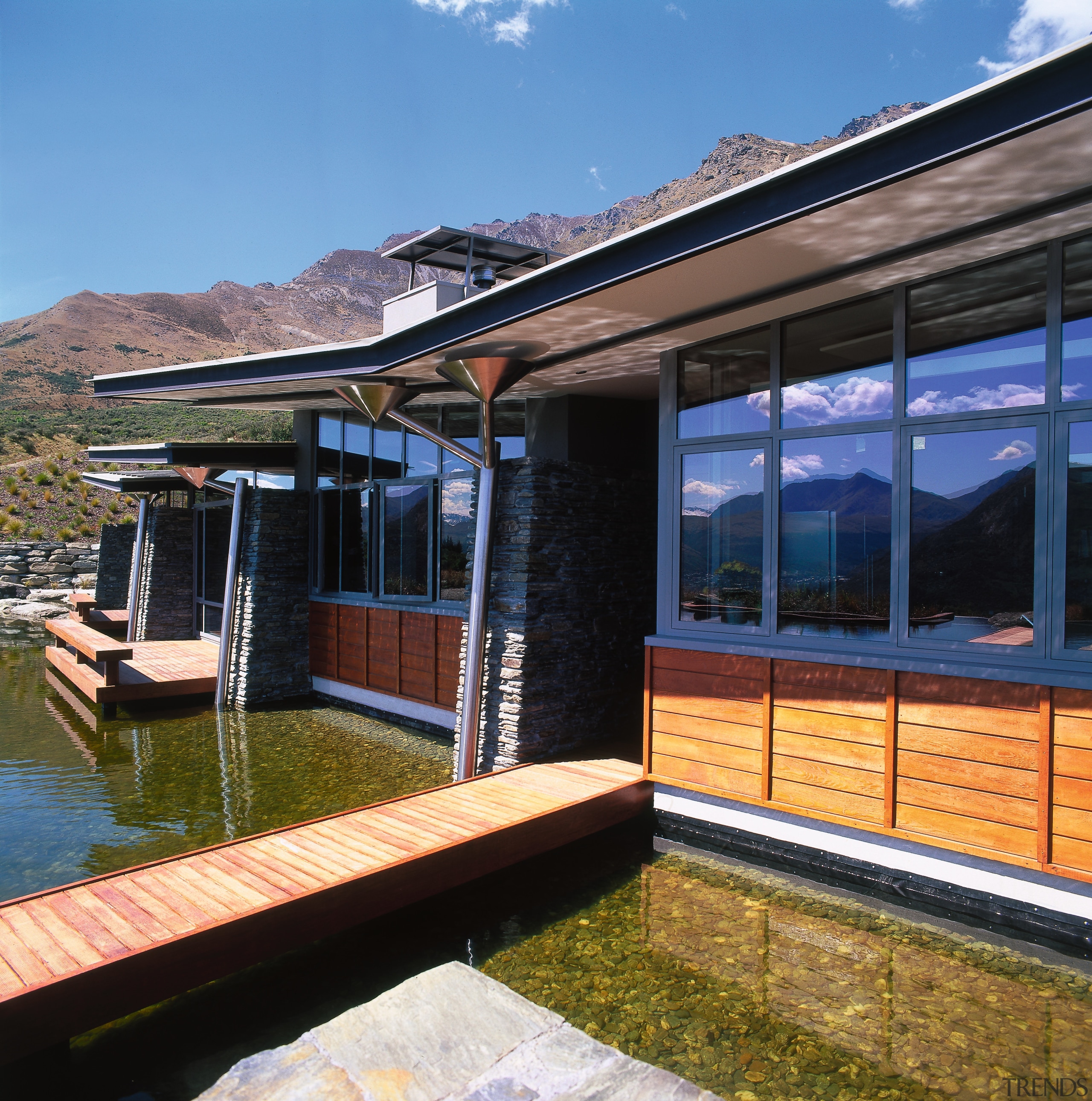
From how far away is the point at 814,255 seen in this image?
380 centimetres

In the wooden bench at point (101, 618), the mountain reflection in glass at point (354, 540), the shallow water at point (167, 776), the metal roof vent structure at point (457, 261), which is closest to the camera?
the shallow water at point (167, 776)

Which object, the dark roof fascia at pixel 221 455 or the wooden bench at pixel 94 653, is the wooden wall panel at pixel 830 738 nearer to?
the wooden bench at pixel 94 653

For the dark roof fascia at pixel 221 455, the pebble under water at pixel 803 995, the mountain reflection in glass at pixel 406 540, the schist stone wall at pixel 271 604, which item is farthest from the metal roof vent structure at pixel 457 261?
the pebble under water at pixel 803 995

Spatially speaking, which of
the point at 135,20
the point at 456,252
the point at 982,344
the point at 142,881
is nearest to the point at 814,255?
the point at 982,344

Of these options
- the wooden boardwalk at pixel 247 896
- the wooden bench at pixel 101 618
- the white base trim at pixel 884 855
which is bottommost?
the wooden boardwalk at pixel 247 896

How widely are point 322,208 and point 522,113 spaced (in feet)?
90.7

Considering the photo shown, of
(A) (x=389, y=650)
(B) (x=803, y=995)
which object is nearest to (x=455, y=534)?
(A) (x=389, y=650)

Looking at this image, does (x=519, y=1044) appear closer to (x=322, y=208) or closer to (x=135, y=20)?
(x=135, y=20)

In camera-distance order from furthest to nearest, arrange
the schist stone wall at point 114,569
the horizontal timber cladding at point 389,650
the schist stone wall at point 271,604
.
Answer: the schist stone wall at point 114,569 → the schist stone wall at point 271,604 → the horizontal timber cladding at point 389,650

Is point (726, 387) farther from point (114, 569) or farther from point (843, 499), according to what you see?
point (114, 569)

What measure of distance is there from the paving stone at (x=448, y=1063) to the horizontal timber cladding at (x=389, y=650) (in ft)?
17.9

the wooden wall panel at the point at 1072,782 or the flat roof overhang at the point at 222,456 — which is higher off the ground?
the flat roof overhang at the point at 222,456

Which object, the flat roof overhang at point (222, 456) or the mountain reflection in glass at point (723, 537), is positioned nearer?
the mountain reflection in glass at point (723, 537)

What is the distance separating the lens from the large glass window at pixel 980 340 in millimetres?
3805
